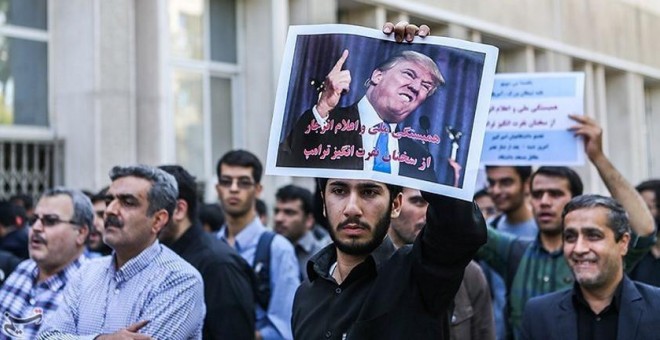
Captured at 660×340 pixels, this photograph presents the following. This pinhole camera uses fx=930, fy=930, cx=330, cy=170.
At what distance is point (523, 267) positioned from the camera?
5.57 metres

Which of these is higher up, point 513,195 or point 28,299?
point 513,195

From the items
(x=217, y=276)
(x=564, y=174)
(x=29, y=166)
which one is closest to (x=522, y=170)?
(x=564, y=174)

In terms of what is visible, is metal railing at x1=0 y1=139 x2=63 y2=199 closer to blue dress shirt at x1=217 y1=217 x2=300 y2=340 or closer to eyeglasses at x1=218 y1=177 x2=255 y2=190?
eyeglasses at x1=218 y1=177 x2=255 y2=190

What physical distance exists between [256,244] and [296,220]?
5.44ft

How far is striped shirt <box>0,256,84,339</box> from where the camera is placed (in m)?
4.93

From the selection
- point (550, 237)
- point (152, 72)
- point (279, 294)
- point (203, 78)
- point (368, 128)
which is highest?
point (203, 78)

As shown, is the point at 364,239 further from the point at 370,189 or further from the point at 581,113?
the point at 581,113

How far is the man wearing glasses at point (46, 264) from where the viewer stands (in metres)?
4.97

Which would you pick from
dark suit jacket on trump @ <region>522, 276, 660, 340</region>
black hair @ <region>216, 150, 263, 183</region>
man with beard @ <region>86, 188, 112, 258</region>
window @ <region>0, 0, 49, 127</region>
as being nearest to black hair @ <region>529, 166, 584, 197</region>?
dark suit jacket on trump @ <region>522, 276, 660, 340</region>

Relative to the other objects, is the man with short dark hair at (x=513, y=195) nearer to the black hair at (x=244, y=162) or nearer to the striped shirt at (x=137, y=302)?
the black hair at (x=244, y=162)

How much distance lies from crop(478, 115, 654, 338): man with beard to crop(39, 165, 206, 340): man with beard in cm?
210

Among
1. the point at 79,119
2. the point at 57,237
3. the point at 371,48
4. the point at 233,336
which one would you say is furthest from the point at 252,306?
the point at 79,119

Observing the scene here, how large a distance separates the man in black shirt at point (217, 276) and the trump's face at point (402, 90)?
2107 mm

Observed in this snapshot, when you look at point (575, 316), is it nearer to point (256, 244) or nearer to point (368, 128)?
point (368, 128)
